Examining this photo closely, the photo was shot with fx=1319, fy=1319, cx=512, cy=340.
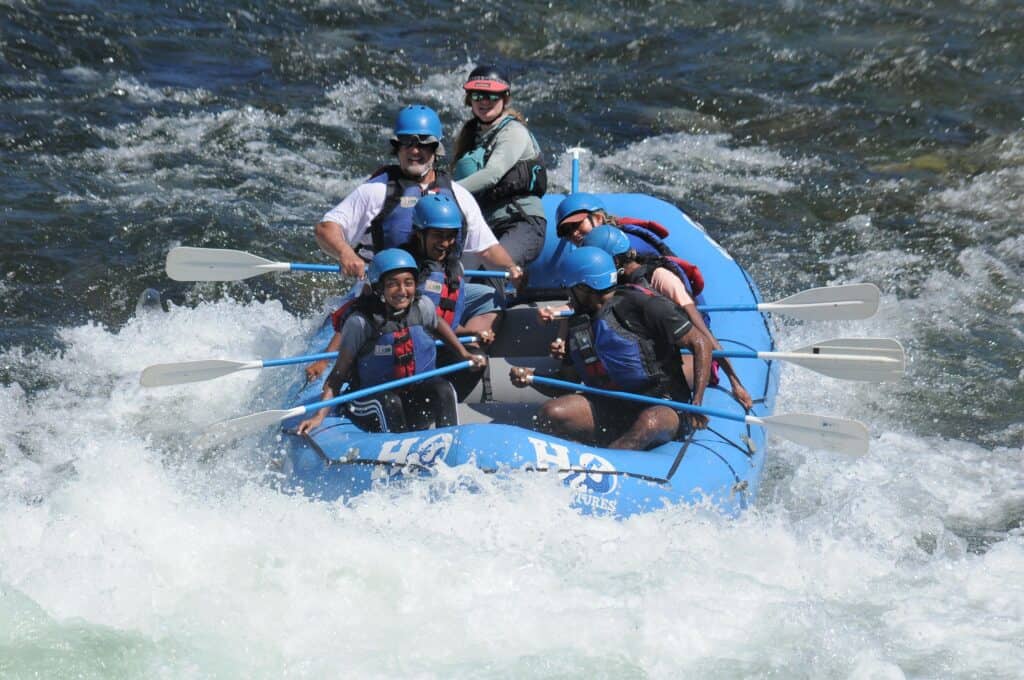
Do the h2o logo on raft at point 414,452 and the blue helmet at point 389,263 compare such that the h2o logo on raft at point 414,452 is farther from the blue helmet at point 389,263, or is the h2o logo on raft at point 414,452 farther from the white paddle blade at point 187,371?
the white paddle blade at point 187,371

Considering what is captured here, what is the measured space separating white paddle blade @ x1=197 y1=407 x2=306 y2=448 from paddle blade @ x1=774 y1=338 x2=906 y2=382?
2.22 metres

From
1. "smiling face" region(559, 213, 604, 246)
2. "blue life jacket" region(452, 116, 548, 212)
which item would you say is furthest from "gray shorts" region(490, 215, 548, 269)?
"smiling face" region(559, 213, 604, 246)

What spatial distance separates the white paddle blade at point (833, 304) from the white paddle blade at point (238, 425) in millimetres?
2545

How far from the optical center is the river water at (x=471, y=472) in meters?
4.93

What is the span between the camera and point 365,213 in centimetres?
640

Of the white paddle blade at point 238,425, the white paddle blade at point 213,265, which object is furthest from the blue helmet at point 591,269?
the white paddle blade at point 213,265

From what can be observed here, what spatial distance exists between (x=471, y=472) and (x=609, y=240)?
1.33 metres

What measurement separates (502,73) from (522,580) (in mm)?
3080

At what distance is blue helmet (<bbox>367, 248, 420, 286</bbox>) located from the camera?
18.3ft

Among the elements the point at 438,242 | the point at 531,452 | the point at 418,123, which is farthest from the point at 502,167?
the point at 531,452

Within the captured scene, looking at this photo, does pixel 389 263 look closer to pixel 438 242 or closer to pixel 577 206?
pixel 438 242

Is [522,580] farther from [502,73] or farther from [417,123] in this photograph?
[502,73]

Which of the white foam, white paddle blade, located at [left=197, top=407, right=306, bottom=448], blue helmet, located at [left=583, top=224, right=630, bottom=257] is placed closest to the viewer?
the white foam

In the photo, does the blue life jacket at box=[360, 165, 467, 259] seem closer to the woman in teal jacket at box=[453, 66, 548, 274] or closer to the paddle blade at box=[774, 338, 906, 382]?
the woman in teal jacket at box=[453, 66, 548, 274]
